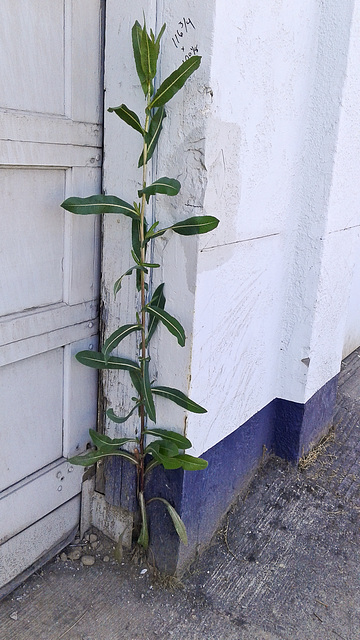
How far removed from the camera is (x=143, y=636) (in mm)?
1876

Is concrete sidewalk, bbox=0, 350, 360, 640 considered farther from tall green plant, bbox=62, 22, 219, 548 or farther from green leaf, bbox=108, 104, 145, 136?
green leaf, bbox=108, 104, 145, 136

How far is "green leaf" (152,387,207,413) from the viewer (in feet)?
6.19

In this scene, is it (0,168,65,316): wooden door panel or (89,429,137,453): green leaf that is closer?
(0,168,65,316): wooden door panel

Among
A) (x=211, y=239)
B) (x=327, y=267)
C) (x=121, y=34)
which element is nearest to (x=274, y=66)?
(x=121, y=34)

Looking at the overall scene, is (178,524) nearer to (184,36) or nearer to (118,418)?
(118,418)

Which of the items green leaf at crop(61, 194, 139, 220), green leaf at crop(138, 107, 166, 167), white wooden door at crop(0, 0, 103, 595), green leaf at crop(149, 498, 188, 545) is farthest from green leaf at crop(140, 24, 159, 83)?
green leaf at crop(149, 498, 188, 545)

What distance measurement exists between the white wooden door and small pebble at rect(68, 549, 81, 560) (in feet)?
0.18

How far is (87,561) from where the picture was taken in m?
2.15

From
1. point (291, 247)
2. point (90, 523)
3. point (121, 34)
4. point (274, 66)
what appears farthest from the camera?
point (291, 247)

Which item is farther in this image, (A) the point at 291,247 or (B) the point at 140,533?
(A) the point at 291,247

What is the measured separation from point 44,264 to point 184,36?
79 centimetres

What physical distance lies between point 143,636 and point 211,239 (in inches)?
50.6

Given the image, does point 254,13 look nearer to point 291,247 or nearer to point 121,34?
point 121,34

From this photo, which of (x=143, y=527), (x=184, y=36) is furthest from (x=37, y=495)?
(x=184, y=36)
